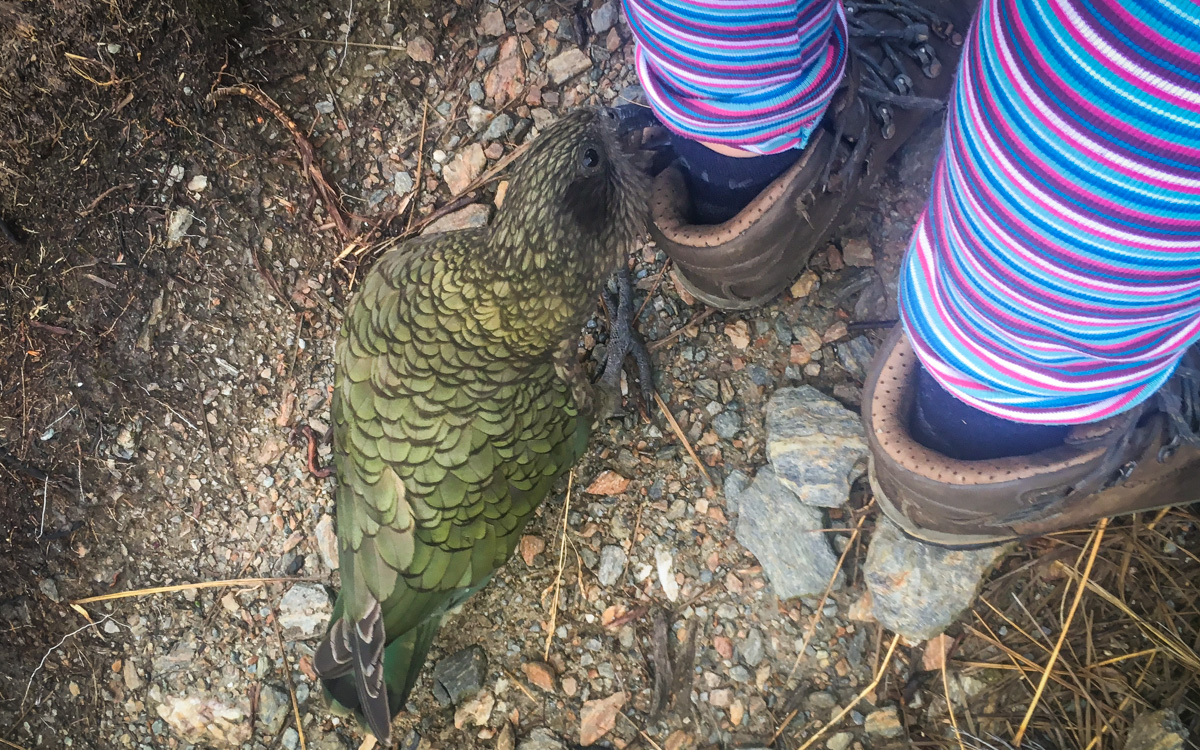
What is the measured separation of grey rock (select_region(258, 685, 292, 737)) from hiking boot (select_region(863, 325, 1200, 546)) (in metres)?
1.88

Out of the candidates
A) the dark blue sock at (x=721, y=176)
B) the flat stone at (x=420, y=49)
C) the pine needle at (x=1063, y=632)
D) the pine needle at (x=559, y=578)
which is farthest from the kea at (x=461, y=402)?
the pine needle at (x=1063, y=632)

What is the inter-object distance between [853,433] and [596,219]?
37.0 inches

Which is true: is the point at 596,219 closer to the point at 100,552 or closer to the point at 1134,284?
the point at 1134,284

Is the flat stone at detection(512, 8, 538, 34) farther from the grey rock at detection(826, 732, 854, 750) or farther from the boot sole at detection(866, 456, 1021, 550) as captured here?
the grey rock at detection(826, 732, 854, 750)

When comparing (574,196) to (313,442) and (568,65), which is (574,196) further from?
(313,442)

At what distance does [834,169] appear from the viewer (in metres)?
1.90

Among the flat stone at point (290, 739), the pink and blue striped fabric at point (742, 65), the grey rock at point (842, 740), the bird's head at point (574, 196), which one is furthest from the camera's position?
the flat stone at point (290, 739)

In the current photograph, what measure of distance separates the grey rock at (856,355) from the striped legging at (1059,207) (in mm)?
752

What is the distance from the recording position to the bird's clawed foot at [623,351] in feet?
7.50

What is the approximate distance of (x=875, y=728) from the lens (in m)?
2.05

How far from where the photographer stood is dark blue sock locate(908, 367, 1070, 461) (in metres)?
1.61

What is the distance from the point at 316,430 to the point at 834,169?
177 cm

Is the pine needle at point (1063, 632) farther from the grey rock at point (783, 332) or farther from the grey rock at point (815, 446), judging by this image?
the grey rock at point (783, 332)

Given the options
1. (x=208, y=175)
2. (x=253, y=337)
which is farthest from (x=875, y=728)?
(x=208, y=175)
